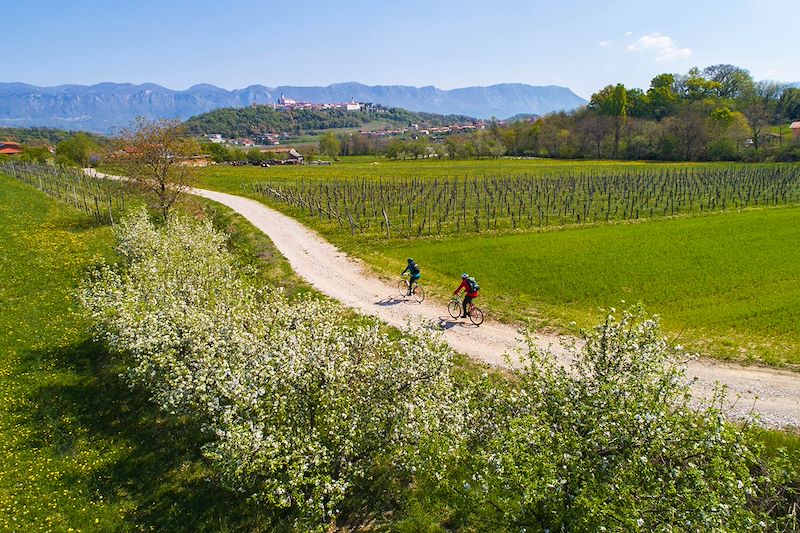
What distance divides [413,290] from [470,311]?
5259 mm

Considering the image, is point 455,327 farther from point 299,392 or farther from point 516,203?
point 516,203

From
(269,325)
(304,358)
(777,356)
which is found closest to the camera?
(304,358)

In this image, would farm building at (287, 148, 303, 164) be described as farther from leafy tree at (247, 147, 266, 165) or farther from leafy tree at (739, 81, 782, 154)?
leafy tree at (739, 81, 782, 154)

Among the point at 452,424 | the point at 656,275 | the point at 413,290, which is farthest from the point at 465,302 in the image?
the point at 656,275

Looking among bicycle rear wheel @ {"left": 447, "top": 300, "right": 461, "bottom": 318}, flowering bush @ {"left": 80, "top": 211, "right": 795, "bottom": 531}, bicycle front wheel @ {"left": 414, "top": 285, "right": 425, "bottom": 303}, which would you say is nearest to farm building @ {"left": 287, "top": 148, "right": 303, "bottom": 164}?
bicycle front wheel @ {"left": 414, "top": 285, "right": 425, "bottom": 303}

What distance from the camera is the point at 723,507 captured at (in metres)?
6.70

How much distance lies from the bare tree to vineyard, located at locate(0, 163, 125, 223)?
4551 mm

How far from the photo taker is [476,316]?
2508cm

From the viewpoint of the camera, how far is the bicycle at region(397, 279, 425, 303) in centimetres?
2882

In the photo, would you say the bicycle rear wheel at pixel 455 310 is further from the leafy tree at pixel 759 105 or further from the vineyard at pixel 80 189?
the leafy tree at pixel 759 105

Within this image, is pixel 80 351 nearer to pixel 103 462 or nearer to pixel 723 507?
pixel 103 462

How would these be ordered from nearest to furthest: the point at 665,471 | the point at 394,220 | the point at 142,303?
the point at 665,471, the point at 142,303, the point at 394,220

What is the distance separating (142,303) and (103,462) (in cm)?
549

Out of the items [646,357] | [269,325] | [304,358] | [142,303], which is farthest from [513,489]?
[142,303]
